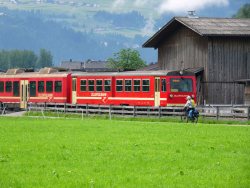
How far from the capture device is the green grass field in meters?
13.6

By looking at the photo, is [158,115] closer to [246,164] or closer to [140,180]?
[246,164]

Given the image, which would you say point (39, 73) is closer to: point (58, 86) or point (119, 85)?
point (58, 86)

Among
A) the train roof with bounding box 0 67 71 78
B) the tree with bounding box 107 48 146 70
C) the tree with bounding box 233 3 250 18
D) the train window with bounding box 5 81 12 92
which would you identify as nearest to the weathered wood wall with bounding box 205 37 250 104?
the train roof with bounding box 0 67 71 78

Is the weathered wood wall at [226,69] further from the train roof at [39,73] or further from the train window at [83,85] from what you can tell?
the train roof at [39,73]

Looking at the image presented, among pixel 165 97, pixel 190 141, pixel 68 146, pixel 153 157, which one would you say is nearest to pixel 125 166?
pixel 153 157

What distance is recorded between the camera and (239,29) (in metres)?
56.4

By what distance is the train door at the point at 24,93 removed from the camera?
5859 centimetres

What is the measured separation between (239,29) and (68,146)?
124ft

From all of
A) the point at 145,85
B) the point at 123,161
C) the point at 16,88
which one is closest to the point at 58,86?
the point at 16,88

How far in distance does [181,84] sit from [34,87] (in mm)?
13781

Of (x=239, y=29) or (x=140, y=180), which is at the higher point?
(x=239, y=29)

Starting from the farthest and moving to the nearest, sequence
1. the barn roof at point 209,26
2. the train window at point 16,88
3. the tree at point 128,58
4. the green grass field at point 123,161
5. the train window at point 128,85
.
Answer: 1. the tree at point 128,58
2. the train window at point 16,88
3. the barn roof at point 209,26
4. the train window at point 128,85
5. the green grass field at point 123,161

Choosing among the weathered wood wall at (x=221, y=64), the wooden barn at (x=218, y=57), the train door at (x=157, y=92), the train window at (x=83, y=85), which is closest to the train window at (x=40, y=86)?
the train window at (x=83, y=85)

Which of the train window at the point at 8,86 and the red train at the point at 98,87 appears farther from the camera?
the train window at the point at 8,86
